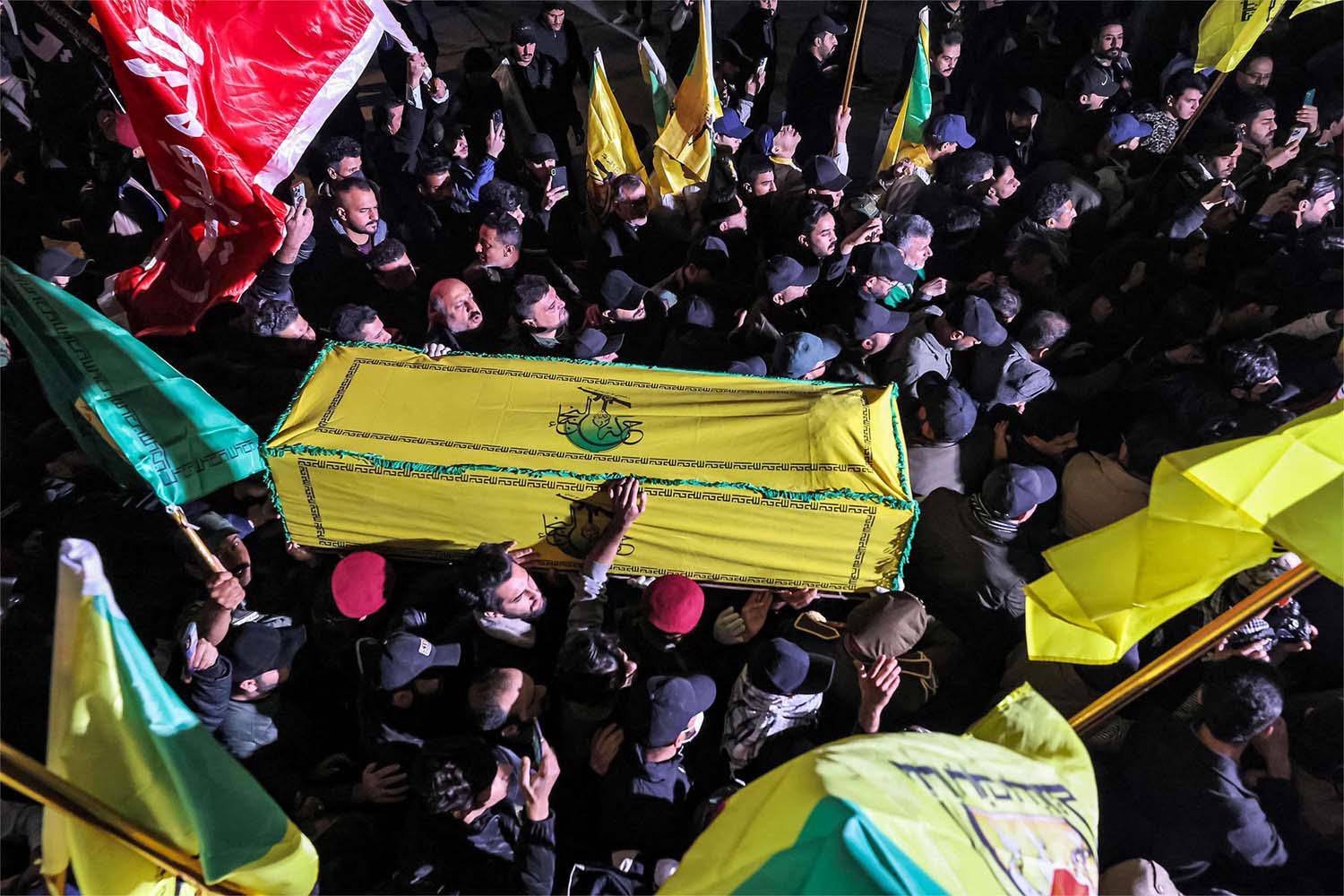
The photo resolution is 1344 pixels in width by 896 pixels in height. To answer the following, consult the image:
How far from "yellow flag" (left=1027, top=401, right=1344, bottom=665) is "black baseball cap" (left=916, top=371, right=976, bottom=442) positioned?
1228 millimetres

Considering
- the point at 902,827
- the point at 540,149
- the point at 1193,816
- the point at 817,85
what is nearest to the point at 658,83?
the point at 540,149

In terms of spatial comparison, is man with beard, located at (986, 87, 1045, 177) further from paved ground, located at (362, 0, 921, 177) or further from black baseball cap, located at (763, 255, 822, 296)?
black baseball cap, located at (763, 255, 822, 296)

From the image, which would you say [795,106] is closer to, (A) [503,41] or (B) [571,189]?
(B) [571,189]

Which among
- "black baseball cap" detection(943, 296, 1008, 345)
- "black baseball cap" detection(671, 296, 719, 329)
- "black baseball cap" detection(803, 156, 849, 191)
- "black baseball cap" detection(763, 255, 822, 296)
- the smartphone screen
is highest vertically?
"black baseball cap" detection(803, 156, 849, 191)

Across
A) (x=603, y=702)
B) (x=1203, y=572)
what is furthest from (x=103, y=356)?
(x=1203, y=572)

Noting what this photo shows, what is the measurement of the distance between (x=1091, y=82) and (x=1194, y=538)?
5.22 m

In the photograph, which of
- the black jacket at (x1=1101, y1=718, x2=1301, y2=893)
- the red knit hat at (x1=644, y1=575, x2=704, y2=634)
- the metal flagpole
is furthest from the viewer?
the red knit hat at (x1=644, y1=575, x2=704, y2=634)

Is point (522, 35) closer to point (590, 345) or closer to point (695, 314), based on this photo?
point (695, 314)

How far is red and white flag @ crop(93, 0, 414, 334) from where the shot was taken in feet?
11.8

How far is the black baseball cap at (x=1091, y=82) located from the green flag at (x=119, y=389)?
6274mm

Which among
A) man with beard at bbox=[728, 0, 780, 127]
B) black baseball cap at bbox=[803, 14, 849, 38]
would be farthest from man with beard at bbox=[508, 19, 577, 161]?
black baseball cap at bbox=[803, 14, 849, 38]

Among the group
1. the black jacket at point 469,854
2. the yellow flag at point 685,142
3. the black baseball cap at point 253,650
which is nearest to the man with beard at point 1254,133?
the yellow flag at point 685,142

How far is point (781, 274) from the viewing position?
476 centimetres

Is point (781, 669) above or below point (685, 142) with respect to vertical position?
below
